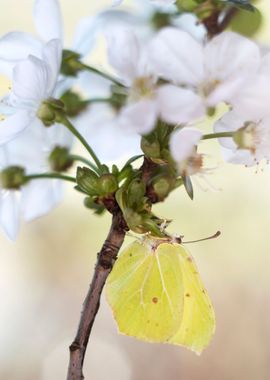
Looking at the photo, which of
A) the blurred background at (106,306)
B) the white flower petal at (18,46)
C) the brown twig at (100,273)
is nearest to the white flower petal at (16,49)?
the white flower petal at (18,46)

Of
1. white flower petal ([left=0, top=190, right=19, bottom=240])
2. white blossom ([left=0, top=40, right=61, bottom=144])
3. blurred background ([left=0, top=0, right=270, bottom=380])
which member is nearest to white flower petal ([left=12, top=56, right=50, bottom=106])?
white blossom ([left=0, top=40, right=61, bottom=144])

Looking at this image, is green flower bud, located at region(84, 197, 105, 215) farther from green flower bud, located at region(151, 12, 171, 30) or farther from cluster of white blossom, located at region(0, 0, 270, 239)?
green flower bud, located at region(151, 12, 171, 30)

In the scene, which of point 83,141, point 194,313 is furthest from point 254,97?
point 194,313

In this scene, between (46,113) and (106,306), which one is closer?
(46,113)

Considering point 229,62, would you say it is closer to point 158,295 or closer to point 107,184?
point 107,184

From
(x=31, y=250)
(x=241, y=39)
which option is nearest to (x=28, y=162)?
(x=241, y=39)

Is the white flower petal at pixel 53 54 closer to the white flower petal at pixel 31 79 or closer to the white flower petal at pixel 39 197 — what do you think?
the white flower petal at pixel 31 79

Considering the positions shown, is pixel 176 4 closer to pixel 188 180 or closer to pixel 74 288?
pixel 188 180
